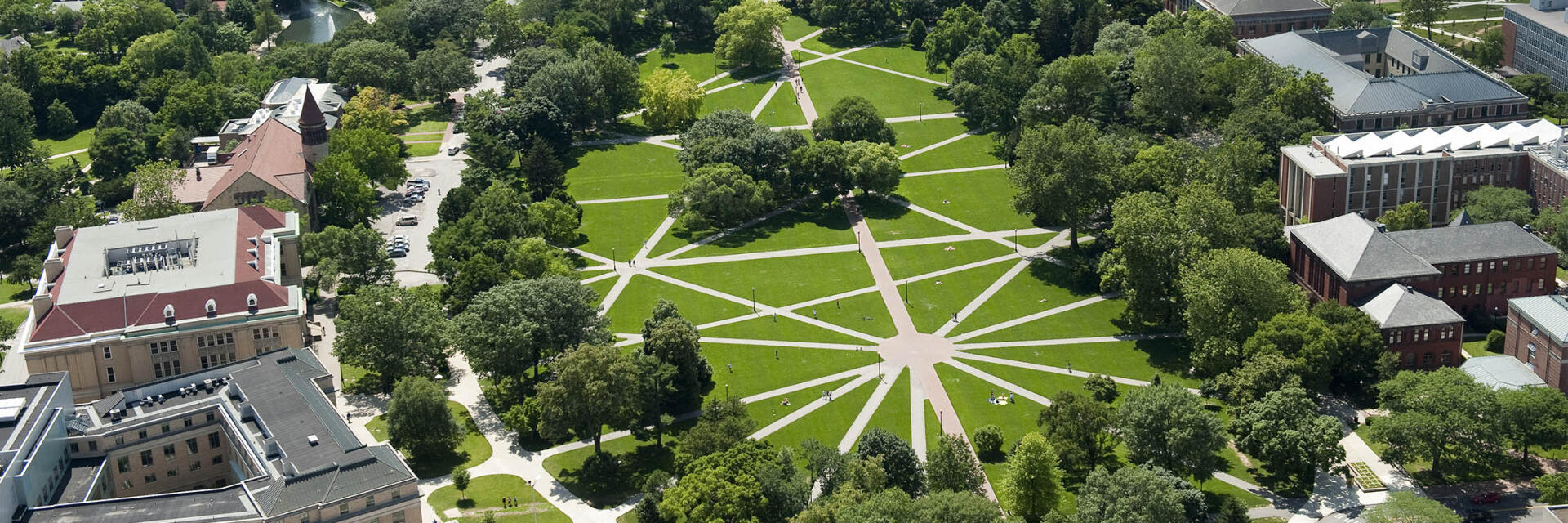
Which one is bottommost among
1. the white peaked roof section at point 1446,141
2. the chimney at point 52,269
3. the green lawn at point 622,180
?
the green lawn at point 622,180

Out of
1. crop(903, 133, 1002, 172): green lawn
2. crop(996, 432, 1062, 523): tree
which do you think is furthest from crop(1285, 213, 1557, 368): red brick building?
crop(903, 133, 1002, 172): green lawn

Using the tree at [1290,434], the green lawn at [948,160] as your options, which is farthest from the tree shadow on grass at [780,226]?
the tree at [1290,434]

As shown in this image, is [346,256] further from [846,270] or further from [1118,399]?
[1118,399]

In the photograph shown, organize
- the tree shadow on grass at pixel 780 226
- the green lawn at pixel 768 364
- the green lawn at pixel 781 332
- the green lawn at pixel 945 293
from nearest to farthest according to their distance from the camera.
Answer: the green lawn at pixel 768 364 < the green lawn at pixel 781 332 < the green lawn at pixel 945 293 < the tree shadow on grass at pixel 780 226

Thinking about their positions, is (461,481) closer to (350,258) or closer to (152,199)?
(350,258)

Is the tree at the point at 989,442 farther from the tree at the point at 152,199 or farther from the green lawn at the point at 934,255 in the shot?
the tree at the point at 152,199

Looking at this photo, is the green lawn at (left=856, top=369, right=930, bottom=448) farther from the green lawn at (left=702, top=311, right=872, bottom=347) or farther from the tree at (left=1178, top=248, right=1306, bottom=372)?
the tree at (left=1178, top=248, right=1306, bottom=372)

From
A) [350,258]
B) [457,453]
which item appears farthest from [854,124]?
[457,453]
